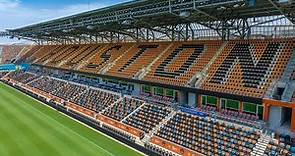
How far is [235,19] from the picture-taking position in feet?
91.9

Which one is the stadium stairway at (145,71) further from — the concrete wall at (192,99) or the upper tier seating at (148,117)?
the concrete wall at (192,99)

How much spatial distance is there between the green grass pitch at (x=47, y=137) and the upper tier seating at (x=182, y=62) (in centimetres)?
759

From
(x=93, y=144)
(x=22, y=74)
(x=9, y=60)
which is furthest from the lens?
(x=9, y=60)

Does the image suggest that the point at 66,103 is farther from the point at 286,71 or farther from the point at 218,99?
the point at 286,71

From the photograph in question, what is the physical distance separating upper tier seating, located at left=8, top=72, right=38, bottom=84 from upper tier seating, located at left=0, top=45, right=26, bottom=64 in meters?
14.8

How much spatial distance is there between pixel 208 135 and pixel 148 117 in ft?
21.5

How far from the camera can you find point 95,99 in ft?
116

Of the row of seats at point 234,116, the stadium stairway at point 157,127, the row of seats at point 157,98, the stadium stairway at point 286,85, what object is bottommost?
the stadium stairway at point 157,127

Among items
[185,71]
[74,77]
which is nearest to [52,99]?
[74,77]

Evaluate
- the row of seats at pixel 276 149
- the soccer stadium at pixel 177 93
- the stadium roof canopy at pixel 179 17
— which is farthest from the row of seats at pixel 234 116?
the stadium roof canopy at pixel 179 17

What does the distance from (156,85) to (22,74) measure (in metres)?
39.2

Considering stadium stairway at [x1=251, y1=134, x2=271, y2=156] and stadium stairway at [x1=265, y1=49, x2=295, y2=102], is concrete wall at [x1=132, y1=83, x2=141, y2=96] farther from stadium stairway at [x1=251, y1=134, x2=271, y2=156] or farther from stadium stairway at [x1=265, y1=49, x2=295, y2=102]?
stadium stairway at [x1=251, y1=134, x2=271, y2=156]

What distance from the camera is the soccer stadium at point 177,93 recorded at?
2103cm

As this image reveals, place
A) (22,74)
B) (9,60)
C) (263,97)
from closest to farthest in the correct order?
1. (263,97)
2. (22,74)
3. (9,60)
